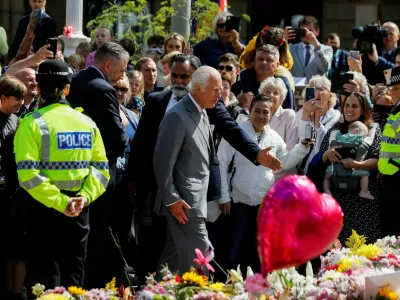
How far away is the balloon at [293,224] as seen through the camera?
3748 mm

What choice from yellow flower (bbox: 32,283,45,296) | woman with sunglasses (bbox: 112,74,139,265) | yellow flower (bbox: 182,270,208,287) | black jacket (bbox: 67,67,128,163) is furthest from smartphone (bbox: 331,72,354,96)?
yellow flower (bbox: 182,270,208,287)

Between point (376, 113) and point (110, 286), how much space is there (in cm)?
526

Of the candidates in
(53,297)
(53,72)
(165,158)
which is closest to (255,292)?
(53,297)

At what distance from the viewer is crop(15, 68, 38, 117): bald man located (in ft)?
29.0

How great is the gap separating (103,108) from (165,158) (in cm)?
63

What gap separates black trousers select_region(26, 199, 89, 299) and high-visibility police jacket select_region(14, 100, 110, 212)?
0.52 feet

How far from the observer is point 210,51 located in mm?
12375

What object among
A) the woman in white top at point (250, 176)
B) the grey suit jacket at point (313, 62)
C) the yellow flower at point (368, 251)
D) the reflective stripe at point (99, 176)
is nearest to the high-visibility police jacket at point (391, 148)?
the woman in white top at point (250, 176)

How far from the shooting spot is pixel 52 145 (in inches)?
270

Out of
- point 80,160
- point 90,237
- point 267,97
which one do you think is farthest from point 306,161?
point 80,160

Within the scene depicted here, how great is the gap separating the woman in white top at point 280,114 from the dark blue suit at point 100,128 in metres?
1.93

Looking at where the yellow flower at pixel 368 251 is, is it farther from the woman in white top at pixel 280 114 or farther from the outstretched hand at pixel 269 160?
the woman in white top at pixel 280 114

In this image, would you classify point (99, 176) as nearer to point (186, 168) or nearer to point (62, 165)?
point (62, 165)

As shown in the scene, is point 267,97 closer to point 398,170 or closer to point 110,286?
point 398,170
